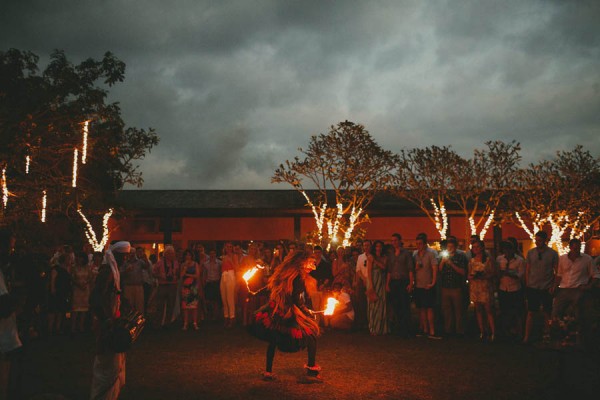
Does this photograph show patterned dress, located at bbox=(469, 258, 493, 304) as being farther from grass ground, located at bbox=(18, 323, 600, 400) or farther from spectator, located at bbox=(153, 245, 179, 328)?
spectator, located at bbox=(153, 245, 179, 328)

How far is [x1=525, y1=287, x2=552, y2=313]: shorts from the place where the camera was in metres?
9.94

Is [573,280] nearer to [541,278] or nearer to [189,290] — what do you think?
[541,278]

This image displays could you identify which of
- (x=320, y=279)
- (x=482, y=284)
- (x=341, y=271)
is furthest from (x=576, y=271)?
(x=320, y=279)

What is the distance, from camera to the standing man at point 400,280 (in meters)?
11.5

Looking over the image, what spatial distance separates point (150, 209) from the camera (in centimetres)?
3350

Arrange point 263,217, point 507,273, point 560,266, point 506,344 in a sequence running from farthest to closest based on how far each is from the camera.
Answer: point 263,217 < point 507,273 < point 506,344 < point 560,266

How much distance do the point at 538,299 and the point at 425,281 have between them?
2298 millimetres

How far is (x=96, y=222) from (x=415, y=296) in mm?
27468

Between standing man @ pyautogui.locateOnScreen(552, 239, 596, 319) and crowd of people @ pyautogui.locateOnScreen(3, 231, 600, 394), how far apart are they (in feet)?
0.06

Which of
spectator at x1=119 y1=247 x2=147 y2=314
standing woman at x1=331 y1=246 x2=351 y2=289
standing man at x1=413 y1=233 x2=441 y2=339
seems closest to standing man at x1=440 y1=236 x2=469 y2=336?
standing man at x1=413 y1=233 x2=441 y2=339

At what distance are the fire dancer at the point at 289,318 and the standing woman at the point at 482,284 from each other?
4.82 metres

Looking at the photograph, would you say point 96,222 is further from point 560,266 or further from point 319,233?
point 560,266

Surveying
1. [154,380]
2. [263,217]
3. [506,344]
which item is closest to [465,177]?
[263,217]

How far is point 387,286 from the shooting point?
11820 mm
